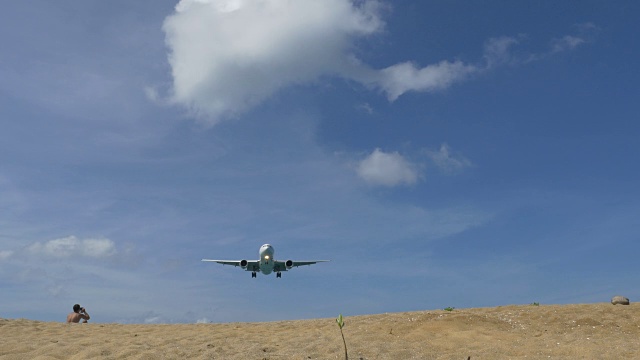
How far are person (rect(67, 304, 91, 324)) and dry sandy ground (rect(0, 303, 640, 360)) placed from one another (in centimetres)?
168

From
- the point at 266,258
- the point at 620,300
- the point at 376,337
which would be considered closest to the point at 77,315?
the point at 376,337

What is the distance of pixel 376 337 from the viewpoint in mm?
16828

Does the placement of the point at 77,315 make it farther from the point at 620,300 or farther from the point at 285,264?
the point at 285,264

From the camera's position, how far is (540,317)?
1945 centimetres

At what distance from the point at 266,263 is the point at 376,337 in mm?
50974

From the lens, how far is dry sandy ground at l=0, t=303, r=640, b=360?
1516 cm

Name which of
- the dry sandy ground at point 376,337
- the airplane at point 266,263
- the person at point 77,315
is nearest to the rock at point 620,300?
the dry sandy ground at point 376,337

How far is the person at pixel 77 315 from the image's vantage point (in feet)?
76.8

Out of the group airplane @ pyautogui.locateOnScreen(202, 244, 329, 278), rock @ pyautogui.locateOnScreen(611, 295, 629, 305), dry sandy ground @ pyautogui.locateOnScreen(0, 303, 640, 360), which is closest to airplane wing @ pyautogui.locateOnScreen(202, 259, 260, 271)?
airplane @ pyautogui.locateOnScreen(202, 244, 329, 278)

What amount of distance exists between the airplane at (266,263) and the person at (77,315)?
139 feet

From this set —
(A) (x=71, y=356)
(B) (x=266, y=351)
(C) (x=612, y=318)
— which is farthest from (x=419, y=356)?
(A) (x=71, y=356)

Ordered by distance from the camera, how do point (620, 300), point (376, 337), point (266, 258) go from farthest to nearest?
point (266, 258) → point (620, 300) → point (376, 337)

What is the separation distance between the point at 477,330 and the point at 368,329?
3690mm

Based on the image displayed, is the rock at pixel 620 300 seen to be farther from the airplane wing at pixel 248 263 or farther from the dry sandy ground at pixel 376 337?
the airplane wing at pixel 248 263
